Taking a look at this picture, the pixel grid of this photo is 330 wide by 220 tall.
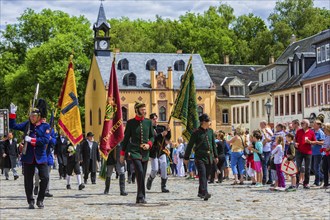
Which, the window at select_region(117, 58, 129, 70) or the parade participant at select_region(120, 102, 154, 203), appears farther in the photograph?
the window at select_region(117, 58, 129, 70)

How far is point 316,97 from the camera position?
55.5 meters

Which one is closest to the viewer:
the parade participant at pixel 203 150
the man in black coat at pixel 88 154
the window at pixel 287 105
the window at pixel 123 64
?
the parade participant at pixel 203 150

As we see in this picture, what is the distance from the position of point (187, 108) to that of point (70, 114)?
10.2 feet

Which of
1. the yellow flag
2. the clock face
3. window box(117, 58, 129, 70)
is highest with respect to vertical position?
the clock face

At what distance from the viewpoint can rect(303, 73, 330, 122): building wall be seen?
53.1 meters

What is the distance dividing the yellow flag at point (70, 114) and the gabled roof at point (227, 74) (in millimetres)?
66390

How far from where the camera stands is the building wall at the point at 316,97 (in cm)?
5309

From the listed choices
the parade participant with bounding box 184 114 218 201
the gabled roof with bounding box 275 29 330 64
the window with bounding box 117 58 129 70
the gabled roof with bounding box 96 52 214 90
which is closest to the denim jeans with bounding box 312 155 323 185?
the parade participant with bounding box 184 114 218 201

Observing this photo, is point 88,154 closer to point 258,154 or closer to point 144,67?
point 258,154

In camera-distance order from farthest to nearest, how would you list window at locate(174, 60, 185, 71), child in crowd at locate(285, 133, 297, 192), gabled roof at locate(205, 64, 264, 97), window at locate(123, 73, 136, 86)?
1. gabled roof at locate(205, 64, 264, 97)
2. window at locate(174, 60, 185, 71)
3. window at locate(123, 73, 136, 86)
4. child in crowd at locate(285, 133, 297, 192)

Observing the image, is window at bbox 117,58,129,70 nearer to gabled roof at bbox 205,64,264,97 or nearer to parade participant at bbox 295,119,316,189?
gabled roof at bbox 205,64,264,97

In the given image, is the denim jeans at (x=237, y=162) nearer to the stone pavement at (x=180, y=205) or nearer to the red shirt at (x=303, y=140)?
the stone pavement at (x=180, y=205)

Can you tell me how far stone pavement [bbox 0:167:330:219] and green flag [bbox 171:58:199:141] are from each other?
176 cm

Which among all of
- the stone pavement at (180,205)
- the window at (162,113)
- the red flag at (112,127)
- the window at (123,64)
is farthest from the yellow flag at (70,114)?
the window at (123,64)
